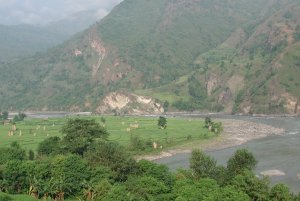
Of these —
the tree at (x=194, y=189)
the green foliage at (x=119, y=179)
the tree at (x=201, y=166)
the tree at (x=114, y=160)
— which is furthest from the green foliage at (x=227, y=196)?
the tree at (x=114, y=160)

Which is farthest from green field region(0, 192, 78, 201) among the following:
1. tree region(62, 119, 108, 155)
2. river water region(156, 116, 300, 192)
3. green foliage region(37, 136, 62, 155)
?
river water region(156, 116, 300, 192)

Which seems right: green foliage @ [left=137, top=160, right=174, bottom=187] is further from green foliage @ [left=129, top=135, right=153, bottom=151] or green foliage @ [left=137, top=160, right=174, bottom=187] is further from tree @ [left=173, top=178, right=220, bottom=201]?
green foliage @ [left=129, top=135, right=153, bottom=151]

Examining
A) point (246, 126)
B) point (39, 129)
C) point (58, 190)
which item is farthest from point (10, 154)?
Answer: point (246, 126)

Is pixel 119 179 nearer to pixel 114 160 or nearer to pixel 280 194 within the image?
pixel 114 160

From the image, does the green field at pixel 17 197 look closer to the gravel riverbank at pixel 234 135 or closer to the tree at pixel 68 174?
the tree at pixel 68 174

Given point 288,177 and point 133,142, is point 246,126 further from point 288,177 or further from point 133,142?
point 288,177

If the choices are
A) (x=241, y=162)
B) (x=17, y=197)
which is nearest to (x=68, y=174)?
(x=17, y=197)

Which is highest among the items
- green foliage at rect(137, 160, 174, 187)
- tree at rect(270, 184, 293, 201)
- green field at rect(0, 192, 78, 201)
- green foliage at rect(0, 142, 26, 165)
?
green foliage at rect(0, 142, 26, 165)
